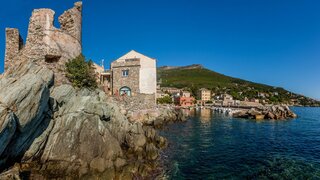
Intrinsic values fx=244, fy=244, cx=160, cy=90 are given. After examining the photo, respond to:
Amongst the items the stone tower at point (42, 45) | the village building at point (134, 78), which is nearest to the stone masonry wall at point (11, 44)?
the stone tower at point (42, 45)

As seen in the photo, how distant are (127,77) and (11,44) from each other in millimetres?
21924

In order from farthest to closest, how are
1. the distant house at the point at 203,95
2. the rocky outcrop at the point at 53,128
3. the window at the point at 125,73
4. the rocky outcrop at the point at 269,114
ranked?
the distant house at the point at 203,95 < the rocky outcrop at the point at 269,114 < the window at the point at 125,73 < the rocky outcrop at the point at 53,128

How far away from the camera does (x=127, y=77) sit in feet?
139

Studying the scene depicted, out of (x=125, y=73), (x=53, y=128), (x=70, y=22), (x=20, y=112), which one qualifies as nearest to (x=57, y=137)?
(x=53, y=128)

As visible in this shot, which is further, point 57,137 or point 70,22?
point 70,22

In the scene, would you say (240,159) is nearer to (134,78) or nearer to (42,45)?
(42,45)

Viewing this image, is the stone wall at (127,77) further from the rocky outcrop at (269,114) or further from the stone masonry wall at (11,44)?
the rocky outcrop at (269,114)

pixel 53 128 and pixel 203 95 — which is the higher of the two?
pixel 203 95

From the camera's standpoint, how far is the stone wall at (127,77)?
4191 cm

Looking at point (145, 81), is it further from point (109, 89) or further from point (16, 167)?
point (16, 167)

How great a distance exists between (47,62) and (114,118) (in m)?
8.02

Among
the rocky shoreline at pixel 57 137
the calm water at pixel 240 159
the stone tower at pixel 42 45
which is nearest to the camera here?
the rocky shoreline at pixel 57 137

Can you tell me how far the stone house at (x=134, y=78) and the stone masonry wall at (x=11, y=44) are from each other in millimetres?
20952

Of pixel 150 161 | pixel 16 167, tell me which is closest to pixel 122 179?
pixel 150 161
